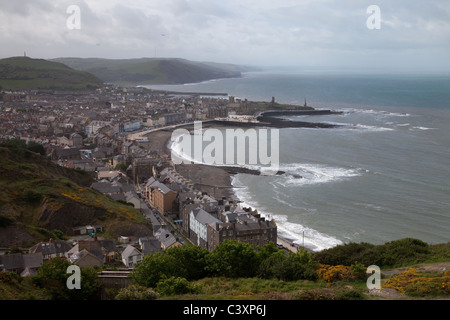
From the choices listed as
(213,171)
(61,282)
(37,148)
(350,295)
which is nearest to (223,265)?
(61,282)

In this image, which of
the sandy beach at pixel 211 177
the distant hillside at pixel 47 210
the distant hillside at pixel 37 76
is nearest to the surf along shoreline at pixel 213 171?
the sandy beach at pixel 211 177

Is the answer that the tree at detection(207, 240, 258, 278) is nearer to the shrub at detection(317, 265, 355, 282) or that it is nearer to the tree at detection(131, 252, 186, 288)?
the tree at detection(131, 252, 186, 288)

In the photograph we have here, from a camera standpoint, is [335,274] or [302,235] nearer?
[335,274]

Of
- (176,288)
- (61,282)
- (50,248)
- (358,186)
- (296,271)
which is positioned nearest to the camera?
(176,288)

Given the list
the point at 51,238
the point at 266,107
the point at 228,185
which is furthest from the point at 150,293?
the point at 266,107

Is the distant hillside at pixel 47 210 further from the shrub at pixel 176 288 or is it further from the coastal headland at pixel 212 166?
the shrub at pixel 176 288

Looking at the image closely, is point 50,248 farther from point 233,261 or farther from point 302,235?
point 302,235
